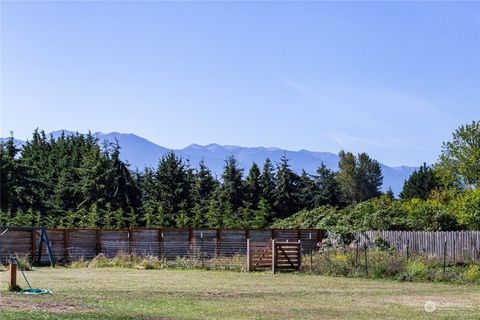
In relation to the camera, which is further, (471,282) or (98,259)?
(98,259)

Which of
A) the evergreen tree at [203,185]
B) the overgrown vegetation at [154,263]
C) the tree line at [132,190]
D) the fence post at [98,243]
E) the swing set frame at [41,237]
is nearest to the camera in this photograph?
the overgrown vegetation at [154,263]

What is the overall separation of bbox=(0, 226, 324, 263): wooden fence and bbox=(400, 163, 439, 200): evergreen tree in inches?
1752

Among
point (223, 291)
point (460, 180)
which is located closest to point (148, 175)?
point (460, 180)

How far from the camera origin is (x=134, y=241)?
4156 centimetres

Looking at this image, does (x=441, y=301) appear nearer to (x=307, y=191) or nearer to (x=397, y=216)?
(x=397, y=216)

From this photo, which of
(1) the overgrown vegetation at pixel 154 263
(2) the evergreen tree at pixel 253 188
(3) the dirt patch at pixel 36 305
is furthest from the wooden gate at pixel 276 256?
(2) the evergreen tree at pixel 253 188

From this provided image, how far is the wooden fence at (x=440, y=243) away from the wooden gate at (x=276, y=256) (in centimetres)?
552

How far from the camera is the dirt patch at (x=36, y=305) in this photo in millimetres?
17391

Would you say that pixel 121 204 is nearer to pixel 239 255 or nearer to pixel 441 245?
pixel 239 255

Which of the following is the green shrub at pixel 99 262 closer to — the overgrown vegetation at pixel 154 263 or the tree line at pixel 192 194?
the overgrown vegetation at pixel 154 263

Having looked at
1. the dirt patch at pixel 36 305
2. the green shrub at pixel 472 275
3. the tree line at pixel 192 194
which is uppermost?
the tree line at pixel 192 194

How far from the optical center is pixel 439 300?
2228 cm

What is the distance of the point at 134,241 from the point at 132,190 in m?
21.9

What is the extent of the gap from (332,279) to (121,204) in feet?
112
